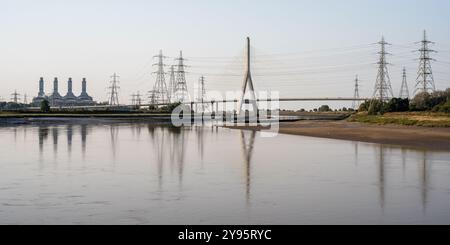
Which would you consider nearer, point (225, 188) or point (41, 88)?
point (225, 188)

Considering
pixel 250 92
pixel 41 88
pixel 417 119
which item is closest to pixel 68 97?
pixel 41 88

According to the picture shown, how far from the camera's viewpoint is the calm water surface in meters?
9.92

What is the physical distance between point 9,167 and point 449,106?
32.6 metres

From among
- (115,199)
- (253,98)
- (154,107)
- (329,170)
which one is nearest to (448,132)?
(329,170)

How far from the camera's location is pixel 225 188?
42.7 feet

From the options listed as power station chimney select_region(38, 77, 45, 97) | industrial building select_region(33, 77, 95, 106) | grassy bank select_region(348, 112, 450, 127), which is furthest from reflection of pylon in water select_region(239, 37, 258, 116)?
power station chimney select_region(38, 77, 45, 97)

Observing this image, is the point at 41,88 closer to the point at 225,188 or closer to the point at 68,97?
the point at 68,97

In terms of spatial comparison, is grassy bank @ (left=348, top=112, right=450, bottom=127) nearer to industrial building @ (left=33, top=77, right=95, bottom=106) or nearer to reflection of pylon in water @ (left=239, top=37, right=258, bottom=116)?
reflection of pylon in water @ (left=239, top=37, right=258, bottom=116)

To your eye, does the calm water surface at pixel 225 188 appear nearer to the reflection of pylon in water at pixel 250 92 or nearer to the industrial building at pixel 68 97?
the reflection of pylon in water at pixel 250 92

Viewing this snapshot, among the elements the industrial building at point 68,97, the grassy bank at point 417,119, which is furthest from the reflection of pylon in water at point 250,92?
the industrial building at point 68,97

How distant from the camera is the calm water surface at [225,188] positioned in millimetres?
9922

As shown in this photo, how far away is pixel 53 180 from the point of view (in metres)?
14.2
